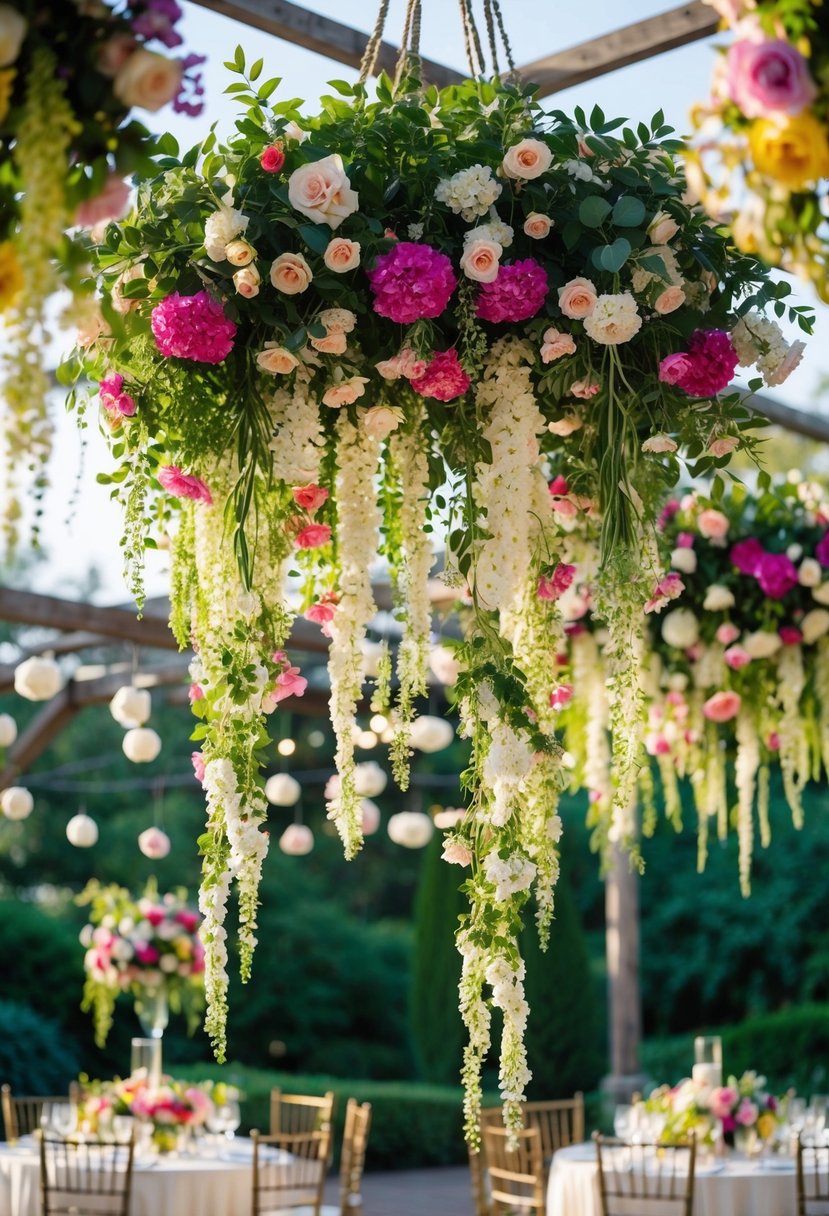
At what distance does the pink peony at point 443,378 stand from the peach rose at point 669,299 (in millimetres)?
318

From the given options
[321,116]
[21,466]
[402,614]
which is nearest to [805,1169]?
[402,614]

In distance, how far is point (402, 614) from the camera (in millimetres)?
2594

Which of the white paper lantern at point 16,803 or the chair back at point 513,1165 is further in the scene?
the white paper lantern at point 16,803

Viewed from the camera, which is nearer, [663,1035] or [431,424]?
[431,424]

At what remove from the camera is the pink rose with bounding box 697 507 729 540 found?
4.71 metres

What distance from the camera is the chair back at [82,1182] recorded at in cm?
490

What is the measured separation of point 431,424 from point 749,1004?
10.2 m

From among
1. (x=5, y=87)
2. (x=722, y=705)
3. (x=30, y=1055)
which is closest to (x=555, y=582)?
(x=5, y=87)

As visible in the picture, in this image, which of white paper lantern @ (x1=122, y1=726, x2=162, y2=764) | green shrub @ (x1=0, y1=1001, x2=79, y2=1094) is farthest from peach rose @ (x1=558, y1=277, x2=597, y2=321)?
green shrub @ (x1=0, y1=1001, x2=79, y2=1094)

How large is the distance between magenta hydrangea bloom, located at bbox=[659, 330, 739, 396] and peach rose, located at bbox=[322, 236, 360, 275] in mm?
522

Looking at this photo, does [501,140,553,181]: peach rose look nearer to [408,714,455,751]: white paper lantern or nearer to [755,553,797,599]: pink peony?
[755,553,797,599]: pink peony

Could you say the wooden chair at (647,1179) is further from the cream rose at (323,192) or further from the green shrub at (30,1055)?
the green shrub at (30,1055)

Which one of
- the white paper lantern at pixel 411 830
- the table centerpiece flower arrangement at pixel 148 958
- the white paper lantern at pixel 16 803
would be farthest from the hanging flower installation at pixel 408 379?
the white paper lantern at pixel 411 830

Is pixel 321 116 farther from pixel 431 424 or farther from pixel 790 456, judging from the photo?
pixel 790 456
